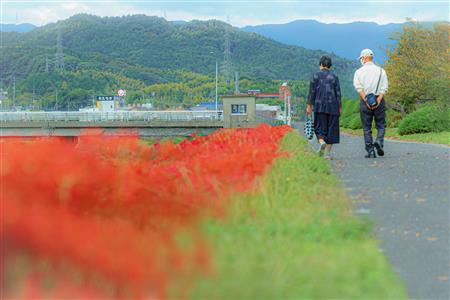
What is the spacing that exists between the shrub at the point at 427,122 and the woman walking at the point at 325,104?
15.7m

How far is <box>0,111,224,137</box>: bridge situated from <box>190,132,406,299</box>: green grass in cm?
8849

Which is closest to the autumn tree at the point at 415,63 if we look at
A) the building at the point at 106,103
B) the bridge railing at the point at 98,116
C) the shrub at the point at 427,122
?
the shrub at the point at 427,122

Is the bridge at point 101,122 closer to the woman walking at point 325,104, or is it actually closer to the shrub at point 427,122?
the shrub at point 427,122

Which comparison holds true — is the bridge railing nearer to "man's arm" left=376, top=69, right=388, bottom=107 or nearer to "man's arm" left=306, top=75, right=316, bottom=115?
"man's arm" left=376, top=69, right=388, bottom=107

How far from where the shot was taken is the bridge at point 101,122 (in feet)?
315

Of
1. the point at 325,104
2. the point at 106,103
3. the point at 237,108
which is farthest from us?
the point at 106,103

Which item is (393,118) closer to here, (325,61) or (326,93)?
(325,61)

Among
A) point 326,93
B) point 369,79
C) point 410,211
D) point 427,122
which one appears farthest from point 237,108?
point 410,211

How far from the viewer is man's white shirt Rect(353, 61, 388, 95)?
A: 1366 cm

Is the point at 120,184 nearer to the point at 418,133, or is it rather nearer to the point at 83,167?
the point at 83,167

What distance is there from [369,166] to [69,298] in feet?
31.9

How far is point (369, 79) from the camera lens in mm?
13688

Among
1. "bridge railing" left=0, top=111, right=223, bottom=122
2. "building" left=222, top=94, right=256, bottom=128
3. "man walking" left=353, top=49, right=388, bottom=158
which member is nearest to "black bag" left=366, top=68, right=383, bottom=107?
"man walking" left=353, top=49, right=388, bottom=158

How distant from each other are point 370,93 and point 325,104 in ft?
3.22
